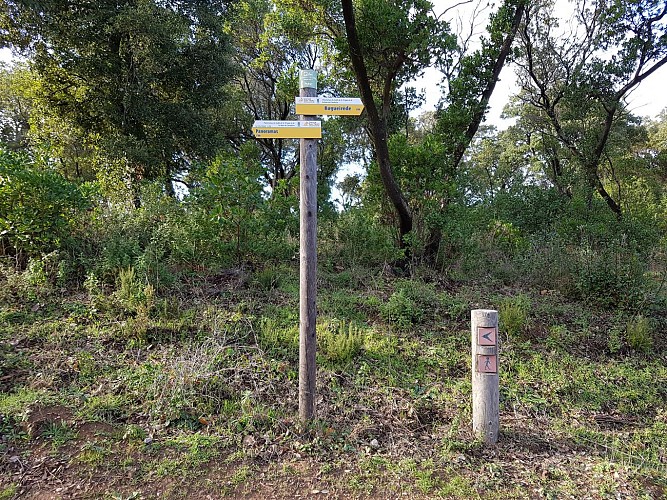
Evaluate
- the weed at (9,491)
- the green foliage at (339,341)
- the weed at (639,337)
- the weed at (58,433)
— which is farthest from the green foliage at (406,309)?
the weed at (9,491)

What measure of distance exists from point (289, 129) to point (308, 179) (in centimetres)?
43

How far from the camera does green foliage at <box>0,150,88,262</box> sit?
4680mm

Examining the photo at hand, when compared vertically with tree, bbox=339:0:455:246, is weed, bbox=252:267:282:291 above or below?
below

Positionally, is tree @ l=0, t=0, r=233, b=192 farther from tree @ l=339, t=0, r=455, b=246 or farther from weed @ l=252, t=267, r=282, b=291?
tree @ l=339, t=0, r=455, b=246

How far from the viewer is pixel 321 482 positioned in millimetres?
2680

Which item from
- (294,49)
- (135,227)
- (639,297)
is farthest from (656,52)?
(135,227)

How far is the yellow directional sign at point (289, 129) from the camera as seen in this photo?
2.98 metres

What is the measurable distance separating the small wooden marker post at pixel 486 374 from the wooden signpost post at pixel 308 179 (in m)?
1.39

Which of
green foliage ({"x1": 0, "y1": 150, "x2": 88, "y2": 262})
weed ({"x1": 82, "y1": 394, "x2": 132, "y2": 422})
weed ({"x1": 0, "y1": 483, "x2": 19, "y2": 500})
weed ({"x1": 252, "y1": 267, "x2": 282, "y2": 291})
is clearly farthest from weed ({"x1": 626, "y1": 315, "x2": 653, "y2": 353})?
green foliage ({"x1": 0, "y1": 150, "x2": 88, "y2": 262})

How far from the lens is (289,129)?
301 centimetres

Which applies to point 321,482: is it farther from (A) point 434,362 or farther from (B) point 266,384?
(A) point 434,362

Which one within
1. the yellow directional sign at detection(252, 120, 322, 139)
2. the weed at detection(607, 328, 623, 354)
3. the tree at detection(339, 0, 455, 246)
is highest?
the tree at detection(339, 0, 455, 246)

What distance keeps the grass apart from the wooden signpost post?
17.7 inches

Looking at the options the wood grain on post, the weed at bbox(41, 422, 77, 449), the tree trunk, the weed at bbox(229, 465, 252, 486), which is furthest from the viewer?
the tree trunk
